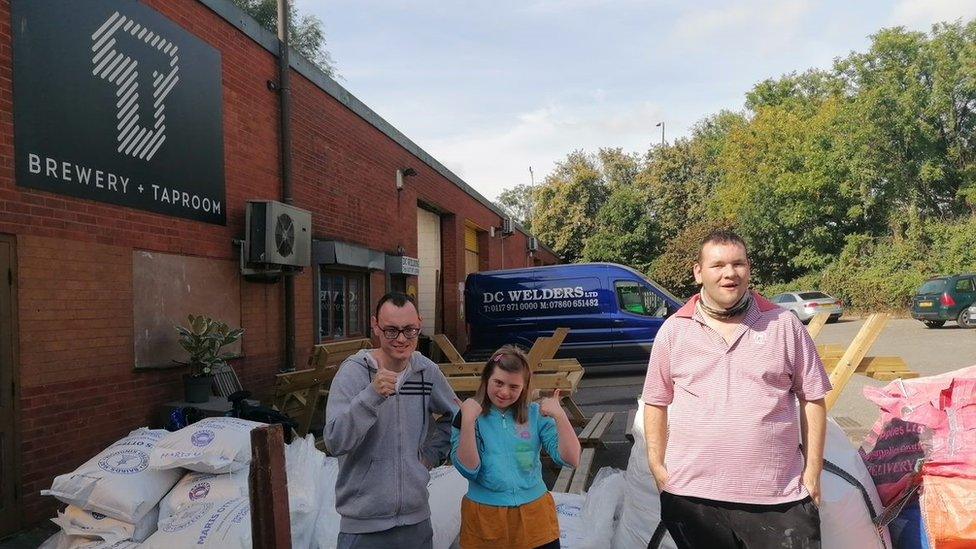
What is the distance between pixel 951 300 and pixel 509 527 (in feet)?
67.6

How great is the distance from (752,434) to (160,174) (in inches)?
223

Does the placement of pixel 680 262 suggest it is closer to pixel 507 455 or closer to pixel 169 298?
pixel 169 298

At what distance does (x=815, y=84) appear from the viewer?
40750 millimetres

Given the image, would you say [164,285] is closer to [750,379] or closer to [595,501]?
[595,501]

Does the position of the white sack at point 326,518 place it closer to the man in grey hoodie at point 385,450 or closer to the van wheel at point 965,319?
the man in grey hoodie at point 385,450

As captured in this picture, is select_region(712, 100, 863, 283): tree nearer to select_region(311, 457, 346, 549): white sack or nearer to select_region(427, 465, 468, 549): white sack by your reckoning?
select_region(427, 465, 468, 549): white sack

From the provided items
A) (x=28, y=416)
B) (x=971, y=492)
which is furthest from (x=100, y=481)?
(x=971, y=492)

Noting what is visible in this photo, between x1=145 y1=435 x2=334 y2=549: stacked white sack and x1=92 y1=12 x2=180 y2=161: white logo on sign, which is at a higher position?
x1=92 y1=12 x2=180 y2=161: white logo on sign

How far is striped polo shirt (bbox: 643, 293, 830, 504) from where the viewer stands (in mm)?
2248

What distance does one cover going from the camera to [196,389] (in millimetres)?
6000

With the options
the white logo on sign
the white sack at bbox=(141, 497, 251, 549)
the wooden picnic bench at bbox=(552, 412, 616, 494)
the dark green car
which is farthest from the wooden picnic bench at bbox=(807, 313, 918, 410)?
the dark green car

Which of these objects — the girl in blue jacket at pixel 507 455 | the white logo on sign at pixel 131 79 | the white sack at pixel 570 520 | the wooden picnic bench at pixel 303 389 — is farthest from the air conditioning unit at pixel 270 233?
the girl in blue jacket at pixel 507 455

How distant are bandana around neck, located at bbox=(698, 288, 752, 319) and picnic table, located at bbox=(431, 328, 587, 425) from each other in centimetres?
363

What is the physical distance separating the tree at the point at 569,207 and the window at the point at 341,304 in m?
32.1
